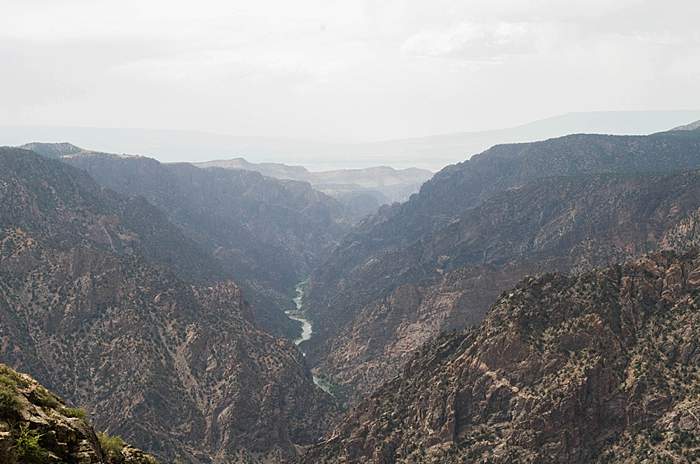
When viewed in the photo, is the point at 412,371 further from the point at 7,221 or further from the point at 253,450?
the point at 7,221

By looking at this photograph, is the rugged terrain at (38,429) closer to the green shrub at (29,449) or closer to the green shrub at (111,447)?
the green shrub at (29,449)

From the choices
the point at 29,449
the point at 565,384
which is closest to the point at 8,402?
the point at 29,449

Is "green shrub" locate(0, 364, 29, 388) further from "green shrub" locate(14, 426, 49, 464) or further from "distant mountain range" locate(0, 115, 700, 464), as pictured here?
"green shrub" locate(14, 426, 49, 464)

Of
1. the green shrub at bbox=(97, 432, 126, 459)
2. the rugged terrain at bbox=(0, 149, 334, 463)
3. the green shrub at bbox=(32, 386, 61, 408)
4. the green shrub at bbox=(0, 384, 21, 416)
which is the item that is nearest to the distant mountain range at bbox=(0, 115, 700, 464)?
the green shrub at bbox=(0, 384, 21, 416)

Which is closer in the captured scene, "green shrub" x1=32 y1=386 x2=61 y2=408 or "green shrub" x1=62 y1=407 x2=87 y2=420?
"green shrub" x1=32 y1=386 x2=61 y2=408

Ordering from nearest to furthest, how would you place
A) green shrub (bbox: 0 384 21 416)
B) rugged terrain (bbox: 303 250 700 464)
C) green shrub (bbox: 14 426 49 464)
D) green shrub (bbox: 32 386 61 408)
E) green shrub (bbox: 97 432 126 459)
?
green shrub (bbox: 14 426 49 464), green shrub (bbox: 0 384 21 416), green shrub (bbox: 32 386 61 408), green shrub (bbox: 97 432 126 459), rugged terrain (bbox: 303 250 700 464)

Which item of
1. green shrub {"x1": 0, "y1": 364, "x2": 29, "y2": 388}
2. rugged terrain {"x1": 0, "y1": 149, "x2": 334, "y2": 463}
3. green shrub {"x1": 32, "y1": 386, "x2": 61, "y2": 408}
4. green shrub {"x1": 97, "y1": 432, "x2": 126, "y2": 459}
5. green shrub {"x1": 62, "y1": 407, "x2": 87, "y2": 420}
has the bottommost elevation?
rugged terrain {"x1": 0, "y1": 149, "x2": 334, "y2": 463}

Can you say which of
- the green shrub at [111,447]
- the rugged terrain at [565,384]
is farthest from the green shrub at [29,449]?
the rugged terrain at [565,384]
